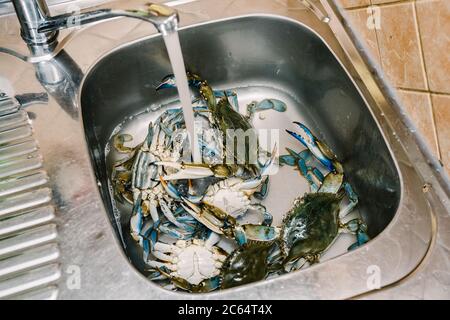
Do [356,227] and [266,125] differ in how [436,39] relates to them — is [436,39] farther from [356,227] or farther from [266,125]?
[266,125]

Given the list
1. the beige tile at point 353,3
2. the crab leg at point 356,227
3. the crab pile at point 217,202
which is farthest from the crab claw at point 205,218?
the beige tile at point 353,3

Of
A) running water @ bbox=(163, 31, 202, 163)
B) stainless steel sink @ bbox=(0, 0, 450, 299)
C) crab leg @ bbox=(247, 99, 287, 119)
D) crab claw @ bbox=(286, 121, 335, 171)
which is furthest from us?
crab leg @ bbox=(247, 99, 287, 119)

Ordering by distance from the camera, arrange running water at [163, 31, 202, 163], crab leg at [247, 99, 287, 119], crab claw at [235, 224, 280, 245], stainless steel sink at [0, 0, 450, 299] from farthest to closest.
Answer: crab leg at [247, 99, 287, 119], crab claw at [235, 224, 280, 245], running water at [163, 31, 202, 163], stainless steel sink at [0, 0, 450, 299]

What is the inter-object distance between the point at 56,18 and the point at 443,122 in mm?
786

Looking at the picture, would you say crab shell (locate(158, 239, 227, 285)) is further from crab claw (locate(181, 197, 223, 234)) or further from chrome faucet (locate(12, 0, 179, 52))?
chrome faucet (locate(12, 0, 179, 52))

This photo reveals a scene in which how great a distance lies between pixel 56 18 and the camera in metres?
0.92

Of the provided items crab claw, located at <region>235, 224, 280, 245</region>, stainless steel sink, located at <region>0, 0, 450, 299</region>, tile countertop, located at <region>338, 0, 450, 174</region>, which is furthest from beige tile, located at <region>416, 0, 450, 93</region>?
crab claw, located at <region>235, 224, 280, 245</region>

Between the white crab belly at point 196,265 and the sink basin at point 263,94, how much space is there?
9cm

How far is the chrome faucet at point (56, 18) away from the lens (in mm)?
747

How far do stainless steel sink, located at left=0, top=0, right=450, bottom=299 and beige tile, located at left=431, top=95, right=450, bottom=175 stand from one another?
0.04 meters

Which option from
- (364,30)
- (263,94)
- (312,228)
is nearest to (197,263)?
(312,228)

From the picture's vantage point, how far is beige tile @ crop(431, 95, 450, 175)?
2.53 ft

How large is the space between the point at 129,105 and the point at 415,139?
2.36 feet
